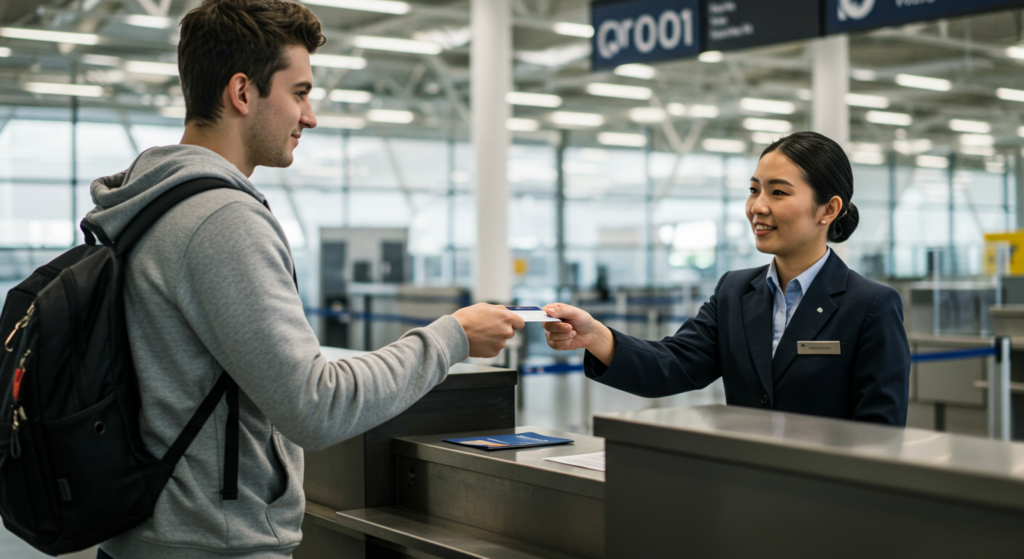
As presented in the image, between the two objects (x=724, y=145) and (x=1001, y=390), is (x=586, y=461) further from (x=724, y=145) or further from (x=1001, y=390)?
(x=724, y=145)

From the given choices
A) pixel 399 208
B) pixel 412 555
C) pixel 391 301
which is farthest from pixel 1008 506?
pixel 399 208

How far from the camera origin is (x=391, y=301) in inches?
539

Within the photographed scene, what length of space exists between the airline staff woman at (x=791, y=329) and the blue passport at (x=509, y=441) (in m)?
0.21

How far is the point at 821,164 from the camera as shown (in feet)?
7.25

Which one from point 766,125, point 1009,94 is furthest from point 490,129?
point 766,125


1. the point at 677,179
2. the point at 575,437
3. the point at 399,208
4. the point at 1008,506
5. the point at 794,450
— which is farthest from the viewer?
the point at 677,179

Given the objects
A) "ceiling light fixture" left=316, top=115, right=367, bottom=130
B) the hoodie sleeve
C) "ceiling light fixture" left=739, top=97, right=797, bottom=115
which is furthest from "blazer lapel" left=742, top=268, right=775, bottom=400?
"ceiling light fixture" left=739, top=97, right=797, bottom=115

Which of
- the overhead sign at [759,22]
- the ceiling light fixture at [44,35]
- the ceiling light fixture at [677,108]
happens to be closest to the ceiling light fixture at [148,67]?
the ceiling light fixture at [44,35]

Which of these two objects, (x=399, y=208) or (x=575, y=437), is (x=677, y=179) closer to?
(x=399, y=208)

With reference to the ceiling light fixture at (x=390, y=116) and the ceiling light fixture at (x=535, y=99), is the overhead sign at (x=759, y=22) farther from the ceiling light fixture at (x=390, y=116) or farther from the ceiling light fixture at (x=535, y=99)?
the ceiling light fixture at (x=535, y=99)

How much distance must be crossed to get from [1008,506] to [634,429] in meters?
0.56

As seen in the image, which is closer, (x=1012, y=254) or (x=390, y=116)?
(x=1012, y=254)

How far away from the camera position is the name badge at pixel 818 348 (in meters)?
2.04

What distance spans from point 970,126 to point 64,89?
18.3m
